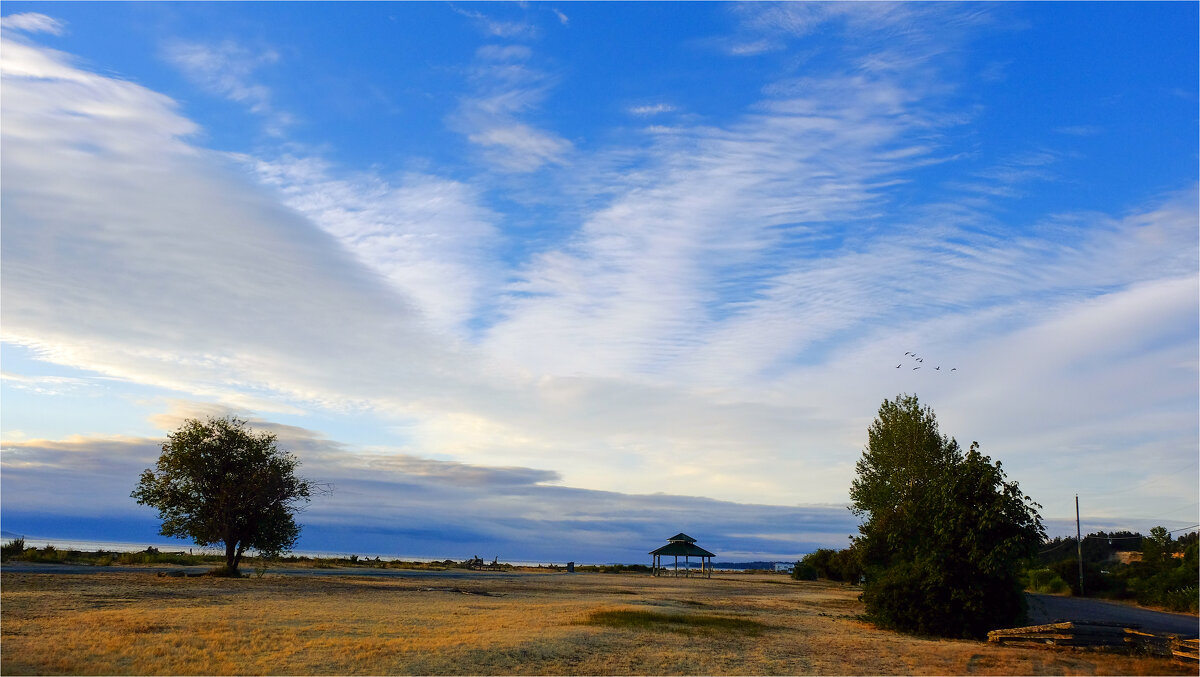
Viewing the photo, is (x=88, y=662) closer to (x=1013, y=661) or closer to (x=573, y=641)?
(x=573, y=641)

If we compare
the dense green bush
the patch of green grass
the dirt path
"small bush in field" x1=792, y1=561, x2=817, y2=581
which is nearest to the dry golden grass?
the patch of green grass

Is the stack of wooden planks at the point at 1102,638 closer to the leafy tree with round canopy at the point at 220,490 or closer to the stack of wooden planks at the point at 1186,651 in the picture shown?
the stack of wooden planks at the point at 1186,651

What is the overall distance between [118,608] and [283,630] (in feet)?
20.2

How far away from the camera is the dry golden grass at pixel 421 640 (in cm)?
1545

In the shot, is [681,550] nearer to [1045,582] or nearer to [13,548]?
[1045,582]

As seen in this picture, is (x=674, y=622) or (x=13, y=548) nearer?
(x=674, y=622)

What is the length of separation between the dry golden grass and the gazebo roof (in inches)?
1942

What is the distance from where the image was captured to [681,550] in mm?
80750

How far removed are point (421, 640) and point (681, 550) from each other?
64528 millimetres

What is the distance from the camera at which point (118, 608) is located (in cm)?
2178

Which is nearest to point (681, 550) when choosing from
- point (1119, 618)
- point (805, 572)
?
point (805, 572)

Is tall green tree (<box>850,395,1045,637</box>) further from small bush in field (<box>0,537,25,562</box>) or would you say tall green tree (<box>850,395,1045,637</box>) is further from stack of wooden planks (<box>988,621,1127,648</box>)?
small bush in field (<box>0,537,25,562</box>)

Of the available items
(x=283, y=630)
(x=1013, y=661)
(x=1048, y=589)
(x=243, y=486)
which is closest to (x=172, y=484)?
(x=243, y=486)

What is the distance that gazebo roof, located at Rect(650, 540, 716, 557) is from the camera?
80.2m
